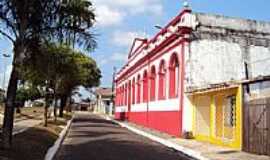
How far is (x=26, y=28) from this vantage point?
14.2m

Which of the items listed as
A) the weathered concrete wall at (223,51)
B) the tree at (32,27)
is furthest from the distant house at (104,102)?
the tree at (32,27)

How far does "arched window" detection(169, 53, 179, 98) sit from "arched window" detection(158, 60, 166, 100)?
1.86 metres

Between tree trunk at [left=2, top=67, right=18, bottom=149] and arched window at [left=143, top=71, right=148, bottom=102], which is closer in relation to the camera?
tree trunk at [left=2, top=67, right=18, bottom=149]

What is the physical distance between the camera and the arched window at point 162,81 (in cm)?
3289

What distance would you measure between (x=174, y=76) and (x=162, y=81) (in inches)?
131

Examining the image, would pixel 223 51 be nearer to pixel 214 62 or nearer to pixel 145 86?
pixel 214 62

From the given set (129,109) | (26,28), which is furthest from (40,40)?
(129,109)

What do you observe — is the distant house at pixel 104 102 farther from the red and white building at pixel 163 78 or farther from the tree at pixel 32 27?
the tree at pixel 32 27

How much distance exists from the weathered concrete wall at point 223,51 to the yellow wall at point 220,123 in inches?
89.4

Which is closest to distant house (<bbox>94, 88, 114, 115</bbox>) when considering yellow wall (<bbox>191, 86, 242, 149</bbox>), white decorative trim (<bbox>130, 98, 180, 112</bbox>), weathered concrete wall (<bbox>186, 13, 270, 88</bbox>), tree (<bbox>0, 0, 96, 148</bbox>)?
white decorative trim (<bbox>130, 98, 180, 112</bbox>)

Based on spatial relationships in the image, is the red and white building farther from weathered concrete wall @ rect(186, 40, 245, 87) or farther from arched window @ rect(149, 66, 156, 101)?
weathered concrete wall @ rect(186, 40, 245, 87)

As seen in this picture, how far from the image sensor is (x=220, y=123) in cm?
2308

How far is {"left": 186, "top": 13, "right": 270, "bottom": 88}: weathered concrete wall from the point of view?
2775 cm

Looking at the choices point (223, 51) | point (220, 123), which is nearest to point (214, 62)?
point (223, 51)
